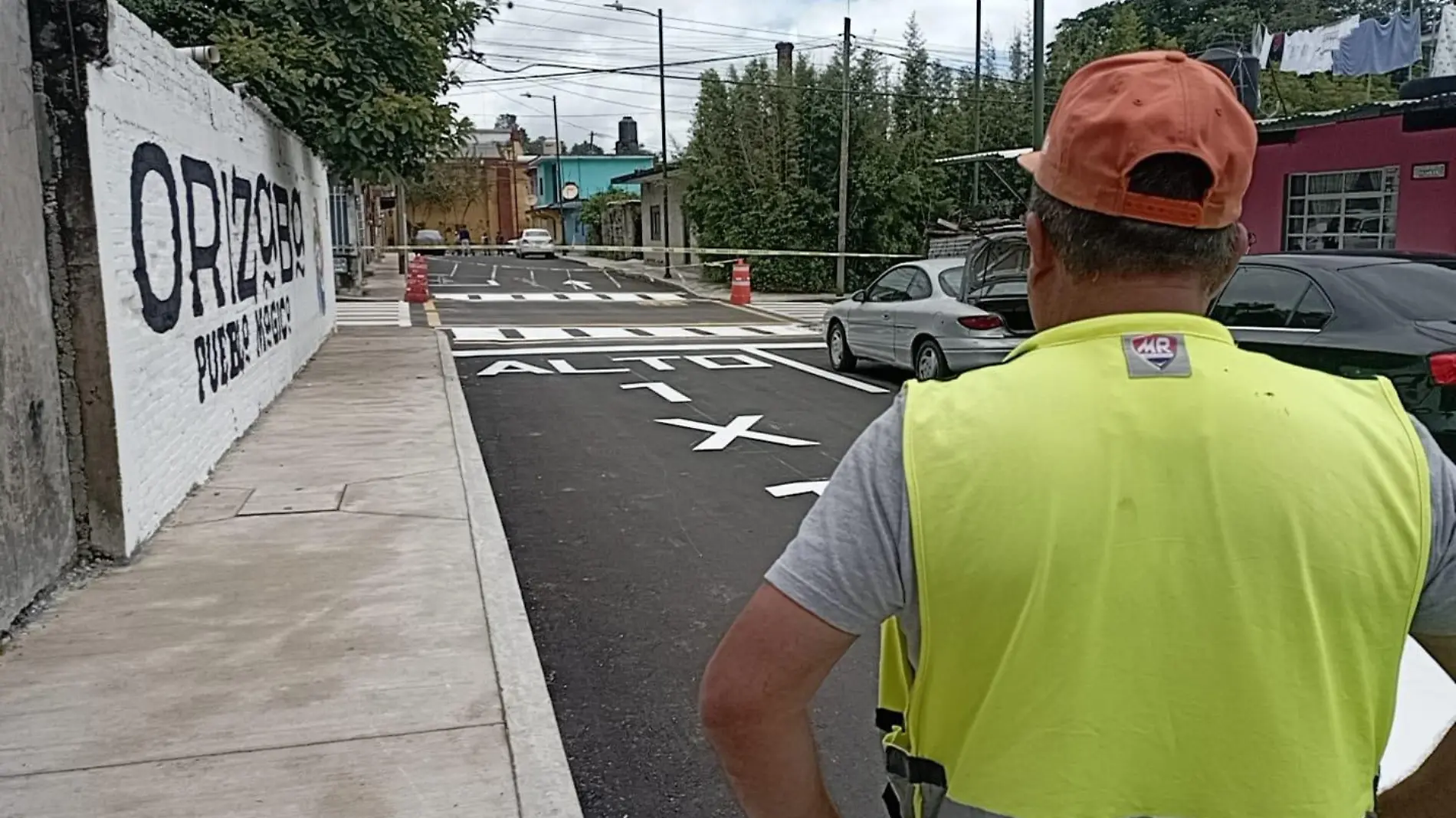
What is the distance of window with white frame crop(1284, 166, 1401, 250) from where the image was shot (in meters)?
15.7

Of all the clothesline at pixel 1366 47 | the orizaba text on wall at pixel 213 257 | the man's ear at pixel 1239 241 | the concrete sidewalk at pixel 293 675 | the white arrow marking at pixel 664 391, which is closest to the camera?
the man's ear at pixel 1239 241

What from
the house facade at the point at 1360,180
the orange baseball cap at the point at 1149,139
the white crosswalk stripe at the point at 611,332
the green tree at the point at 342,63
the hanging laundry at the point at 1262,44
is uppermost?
the hanging laundry at the point at 1262,44

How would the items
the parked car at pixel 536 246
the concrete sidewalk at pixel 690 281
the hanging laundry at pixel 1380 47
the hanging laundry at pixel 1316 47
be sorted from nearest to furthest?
the hanging laundry at pixel 1380 47 < the hanging laundry at pixel 1316 47 < the concrete sidewalk at pixel 690 281 < the parked car at pixel 536 246

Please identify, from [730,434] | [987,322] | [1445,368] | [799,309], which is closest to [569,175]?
[799,309]

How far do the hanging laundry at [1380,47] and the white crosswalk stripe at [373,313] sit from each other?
1688cm

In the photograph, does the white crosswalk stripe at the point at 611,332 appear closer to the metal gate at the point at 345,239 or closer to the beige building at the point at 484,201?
the metal gate at the point at 345,239

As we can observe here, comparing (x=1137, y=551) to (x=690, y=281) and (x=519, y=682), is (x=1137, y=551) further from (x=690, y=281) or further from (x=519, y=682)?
(x=690, y=281)

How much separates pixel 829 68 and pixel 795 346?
15.1 meters

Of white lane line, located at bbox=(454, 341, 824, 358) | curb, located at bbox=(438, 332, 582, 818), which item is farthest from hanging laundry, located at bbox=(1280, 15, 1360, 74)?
curb, located at bbox=(438, 332, 582, 818)

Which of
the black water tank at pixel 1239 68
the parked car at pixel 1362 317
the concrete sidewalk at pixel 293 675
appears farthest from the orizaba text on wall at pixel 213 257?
the black water tank at pixel 1239 68

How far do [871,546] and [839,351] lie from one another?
1339cm

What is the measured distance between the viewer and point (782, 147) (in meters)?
30.6

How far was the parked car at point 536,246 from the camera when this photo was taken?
176ft

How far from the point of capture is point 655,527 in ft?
23.0
